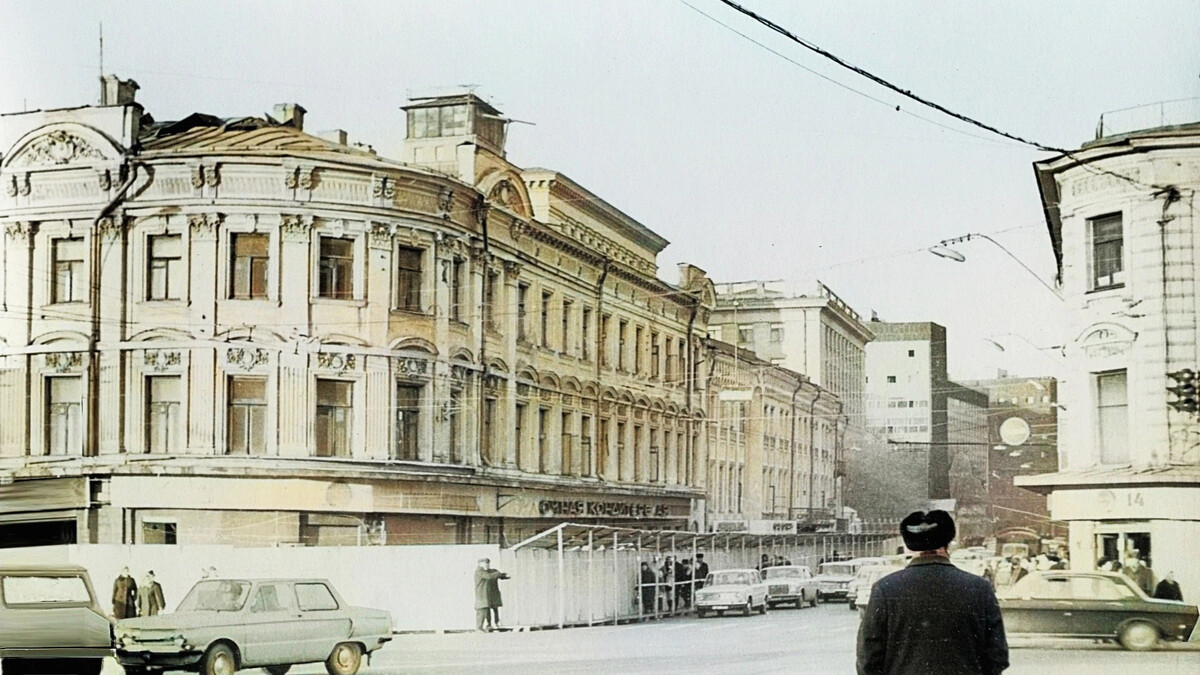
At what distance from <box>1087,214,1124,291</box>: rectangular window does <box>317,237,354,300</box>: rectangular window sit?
267cm

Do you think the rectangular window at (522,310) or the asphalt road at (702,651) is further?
the rectangular window at (522,310)

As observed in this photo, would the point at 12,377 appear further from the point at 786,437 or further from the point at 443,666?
the point at 786,437

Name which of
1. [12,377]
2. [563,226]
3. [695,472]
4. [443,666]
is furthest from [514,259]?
[12,377]

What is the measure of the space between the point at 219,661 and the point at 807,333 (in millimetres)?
2403

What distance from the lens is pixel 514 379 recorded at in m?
5.75

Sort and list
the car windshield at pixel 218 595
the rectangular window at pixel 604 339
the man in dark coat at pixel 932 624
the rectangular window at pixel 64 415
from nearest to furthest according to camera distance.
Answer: the man in dark coat at pixel 932 624, the car windshield at pixel 218 595, the rectangular window at pixel 64 415, the rectangular window at pixel 604 339

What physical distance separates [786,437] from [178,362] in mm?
2203

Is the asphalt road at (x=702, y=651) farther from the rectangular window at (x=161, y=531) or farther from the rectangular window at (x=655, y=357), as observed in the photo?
the rectangular window at (x=655, y=357)

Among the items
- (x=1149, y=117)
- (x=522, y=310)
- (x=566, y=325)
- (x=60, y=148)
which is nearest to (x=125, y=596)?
Answer: (x=60, y=148)

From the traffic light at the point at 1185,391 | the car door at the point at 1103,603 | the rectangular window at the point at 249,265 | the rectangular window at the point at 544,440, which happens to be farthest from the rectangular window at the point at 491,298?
the traffic light at the point at 1185,391

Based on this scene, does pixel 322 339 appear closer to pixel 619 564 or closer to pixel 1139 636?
pixel 619 564

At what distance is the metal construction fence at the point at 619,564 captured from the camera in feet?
18.6

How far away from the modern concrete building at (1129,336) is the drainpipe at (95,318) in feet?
10.9

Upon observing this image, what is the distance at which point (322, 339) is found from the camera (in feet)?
18.3
